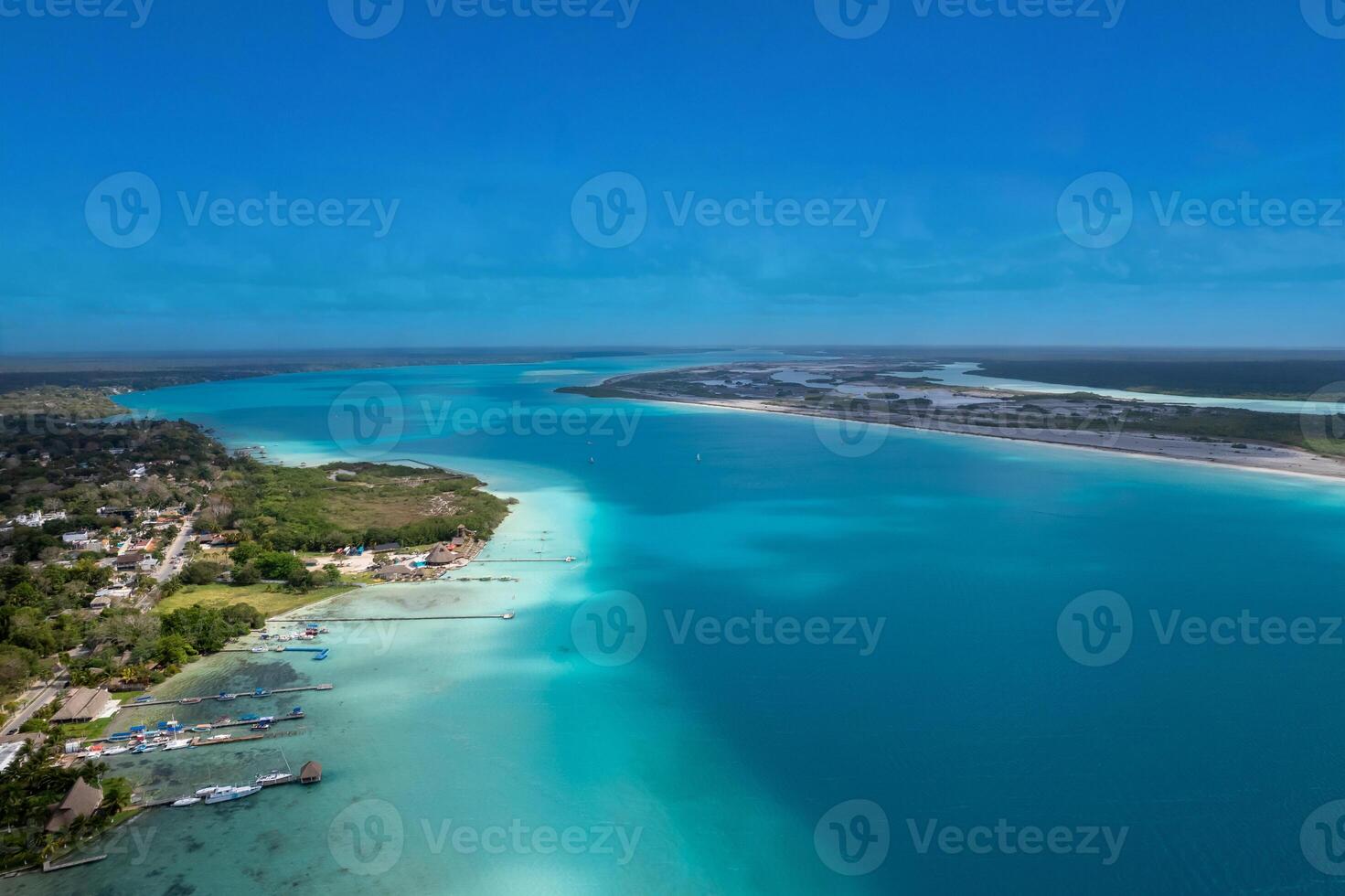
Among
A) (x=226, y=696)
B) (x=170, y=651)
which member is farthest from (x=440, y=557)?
(x=226, y=696)

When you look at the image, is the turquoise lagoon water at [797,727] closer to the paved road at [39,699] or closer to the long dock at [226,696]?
the long dock at [226,696]

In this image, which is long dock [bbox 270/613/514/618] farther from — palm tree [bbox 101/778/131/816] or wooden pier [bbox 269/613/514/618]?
palm tree [bbox 101/778/131/816]

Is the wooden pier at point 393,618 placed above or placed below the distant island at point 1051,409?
below

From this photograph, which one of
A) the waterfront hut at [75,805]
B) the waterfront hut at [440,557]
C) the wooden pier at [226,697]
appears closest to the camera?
the waterfront hut at [75,805]

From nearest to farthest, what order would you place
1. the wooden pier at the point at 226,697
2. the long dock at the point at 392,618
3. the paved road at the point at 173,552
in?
the wooden pier at the point at 226,697, the long dock at the point at 392,618, the paved road at the point at 173,552

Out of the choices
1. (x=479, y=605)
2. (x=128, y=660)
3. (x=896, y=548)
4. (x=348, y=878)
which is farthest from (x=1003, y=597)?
(x=128, y=660)

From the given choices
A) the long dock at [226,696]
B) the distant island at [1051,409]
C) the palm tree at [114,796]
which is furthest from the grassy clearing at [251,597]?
the distant island at [1051,409]
